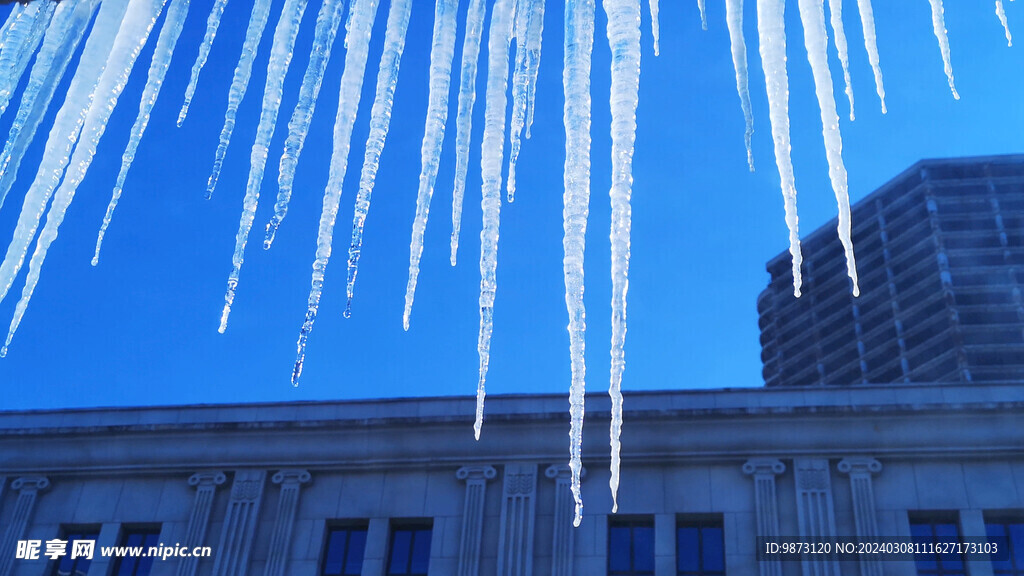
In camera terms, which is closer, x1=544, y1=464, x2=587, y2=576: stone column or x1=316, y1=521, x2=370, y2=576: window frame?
x1=544, y1=464, x2=587, y2=576: stone column

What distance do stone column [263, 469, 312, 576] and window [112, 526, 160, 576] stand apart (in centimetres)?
289

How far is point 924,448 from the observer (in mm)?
22047

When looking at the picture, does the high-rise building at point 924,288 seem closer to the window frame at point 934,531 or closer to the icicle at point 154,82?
the window frame at point 934,531

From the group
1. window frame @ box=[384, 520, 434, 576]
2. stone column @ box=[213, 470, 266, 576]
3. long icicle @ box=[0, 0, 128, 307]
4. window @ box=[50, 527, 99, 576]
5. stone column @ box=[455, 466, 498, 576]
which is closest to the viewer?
long icicle @ box=[0, 0, 128, 307]

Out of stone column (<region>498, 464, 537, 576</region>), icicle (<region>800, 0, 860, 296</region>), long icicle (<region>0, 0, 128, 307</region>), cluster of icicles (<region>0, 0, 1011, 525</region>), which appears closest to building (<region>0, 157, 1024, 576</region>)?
stone column (<region>498, 464, 537, 576</region>)

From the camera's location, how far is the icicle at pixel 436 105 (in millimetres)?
4930

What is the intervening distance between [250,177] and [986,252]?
11141 centimetres

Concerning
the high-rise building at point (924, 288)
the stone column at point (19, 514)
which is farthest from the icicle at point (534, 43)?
the high-rise building at point (924, 288)

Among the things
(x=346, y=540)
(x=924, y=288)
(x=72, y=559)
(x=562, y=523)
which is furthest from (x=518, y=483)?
(x=924, y=288)

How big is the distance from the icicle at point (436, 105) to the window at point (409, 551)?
18.1 metres

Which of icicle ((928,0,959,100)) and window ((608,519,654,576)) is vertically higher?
window ((608,519,654,576))

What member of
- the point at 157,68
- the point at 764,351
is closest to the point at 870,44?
the point at 157,68

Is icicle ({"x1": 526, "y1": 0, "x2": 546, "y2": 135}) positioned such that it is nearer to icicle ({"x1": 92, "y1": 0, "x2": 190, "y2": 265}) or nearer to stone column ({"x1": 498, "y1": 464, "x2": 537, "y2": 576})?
icicle ({"x1": 92, "y1": 0, "x2": 190, "y2": 265})

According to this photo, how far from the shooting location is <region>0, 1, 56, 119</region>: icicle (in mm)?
5016
